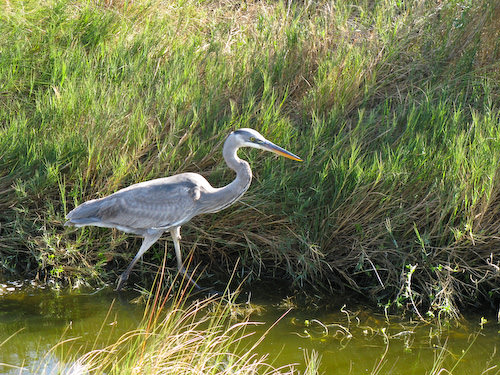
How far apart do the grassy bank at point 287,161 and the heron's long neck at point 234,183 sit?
0.22 metres

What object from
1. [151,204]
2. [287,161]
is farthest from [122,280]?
[287,161]

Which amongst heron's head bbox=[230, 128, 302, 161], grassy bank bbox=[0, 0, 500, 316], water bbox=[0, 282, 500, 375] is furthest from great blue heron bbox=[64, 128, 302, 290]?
water bbox=[0, 282, 500, 375]

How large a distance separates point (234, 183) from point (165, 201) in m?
0.47

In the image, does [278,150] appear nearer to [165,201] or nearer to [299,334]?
[165,201]

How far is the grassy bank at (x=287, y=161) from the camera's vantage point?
5.16 meters

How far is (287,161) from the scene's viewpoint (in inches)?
221

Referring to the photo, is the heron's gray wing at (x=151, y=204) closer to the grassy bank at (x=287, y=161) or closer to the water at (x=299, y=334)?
the grassy bank at (x=287, y=161)

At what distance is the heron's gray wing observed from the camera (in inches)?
197

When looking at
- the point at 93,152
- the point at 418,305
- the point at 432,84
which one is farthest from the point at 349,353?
the point at 432,84

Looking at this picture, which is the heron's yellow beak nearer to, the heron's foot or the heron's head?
the heron's head

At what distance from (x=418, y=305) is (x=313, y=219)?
909 millimetres

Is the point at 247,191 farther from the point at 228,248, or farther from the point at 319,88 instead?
the point at 319,88

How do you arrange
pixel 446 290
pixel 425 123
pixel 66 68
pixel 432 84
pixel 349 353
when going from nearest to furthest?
pixel 349 353 → pixel 446 290 → pixel 425 123 → pixel 66 68 → pixel 432 84

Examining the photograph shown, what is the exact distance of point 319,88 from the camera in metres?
6.15
